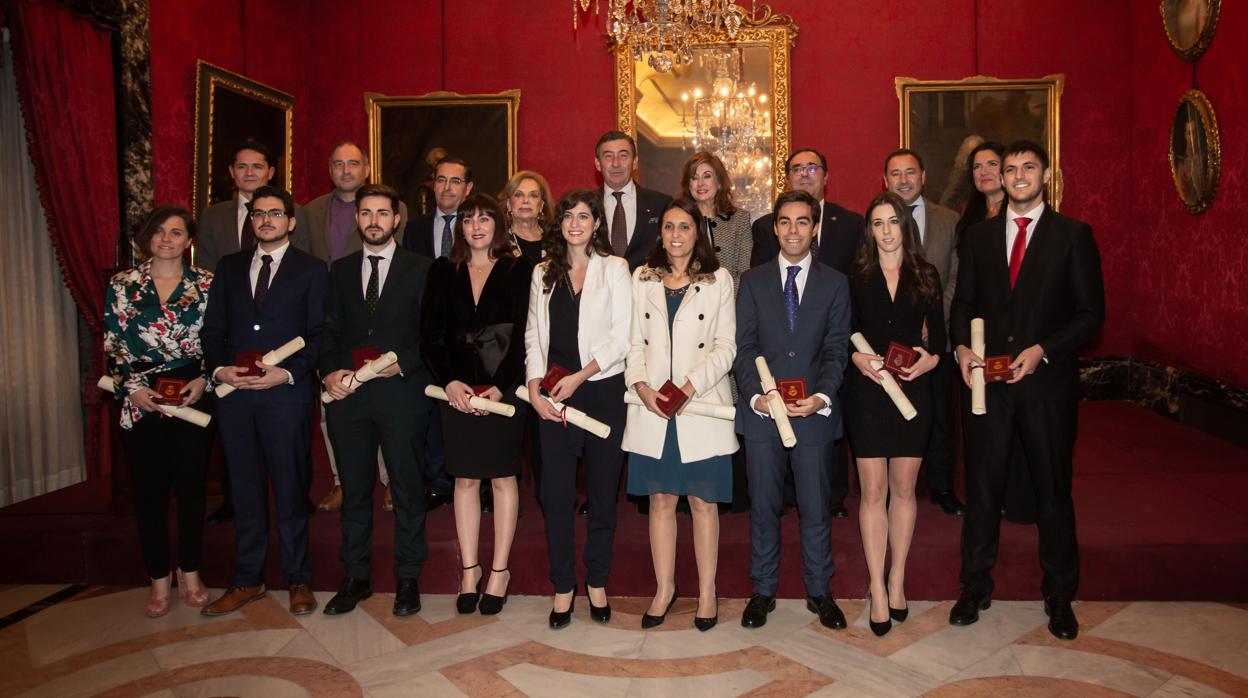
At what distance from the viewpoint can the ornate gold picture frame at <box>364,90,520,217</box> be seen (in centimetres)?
756

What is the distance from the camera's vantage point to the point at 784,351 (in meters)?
3.56

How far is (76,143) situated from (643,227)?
338cm

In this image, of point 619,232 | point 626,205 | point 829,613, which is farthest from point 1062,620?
point 626,205

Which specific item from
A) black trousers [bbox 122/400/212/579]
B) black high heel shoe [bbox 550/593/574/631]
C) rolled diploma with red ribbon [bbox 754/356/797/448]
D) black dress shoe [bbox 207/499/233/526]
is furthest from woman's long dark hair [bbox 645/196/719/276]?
black dress shoe [bbox 207/499/233/526]

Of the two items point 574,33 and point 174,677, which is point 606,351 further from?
point 574,33

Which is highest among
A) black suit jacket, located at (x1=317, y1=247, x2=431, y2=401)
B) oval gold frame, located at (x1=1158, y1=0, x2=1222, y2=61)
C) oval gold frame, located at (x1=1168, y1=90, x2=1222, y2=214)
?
oval gold frame, located at (x1=1158, y1=0, x2=1222, y2=61)

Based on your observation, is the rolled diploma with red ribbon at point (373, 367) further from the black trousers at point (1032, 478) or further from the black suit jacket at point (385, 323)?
the black trousers at point (1032, 478)

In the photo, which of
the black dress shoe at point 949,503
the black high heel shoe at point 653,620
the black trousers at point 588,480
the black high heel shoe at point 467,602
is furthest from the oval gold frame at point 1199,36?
the black high heel shoe at point 467,602

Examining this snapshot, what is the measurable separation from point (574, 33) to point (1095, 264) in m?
5.09

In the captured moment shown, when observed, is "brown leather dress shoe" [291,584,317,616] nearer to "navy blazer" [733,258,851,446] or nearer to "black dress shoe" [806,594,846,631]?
"navy blazer" [733,258,851,446]

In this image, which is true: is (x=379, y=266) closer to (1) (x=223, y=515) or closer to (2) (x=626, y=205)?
(2) (x=626, y=205)

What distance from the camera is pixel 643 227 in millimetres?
4406

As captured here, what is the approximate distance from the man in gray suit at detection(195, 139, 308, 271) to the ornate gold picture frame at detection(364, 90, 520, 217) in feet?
9.36

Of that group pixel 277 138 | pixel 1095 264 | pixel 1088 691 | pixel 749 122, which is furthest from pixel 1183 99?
pixel 277 138
